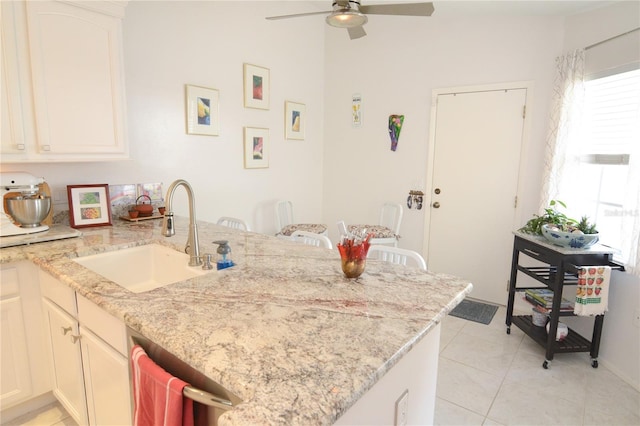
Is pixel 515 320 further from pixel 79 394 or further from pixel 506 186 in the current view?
pixel 79 394

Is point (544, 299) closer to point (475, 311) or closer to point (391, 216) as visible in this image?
point (475, 311)

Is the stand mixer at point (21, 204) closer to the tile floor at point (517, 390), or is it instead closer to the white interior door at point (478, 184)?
the tile floor at point (517, 390)

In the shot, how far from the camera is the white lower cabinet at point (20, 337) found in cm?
183

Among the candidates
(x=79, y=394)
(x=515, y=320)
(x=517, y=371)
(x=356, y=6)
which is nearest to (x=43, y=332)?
(x=79, y=394)

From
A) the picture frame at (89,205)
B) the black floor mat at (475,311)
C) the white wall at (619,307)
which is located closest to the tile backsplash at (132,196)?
the picture frame at (89,205)

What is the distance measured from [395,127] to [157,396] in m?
3.59

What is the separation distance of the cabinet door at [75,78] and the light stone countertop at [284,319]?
2.22 feet

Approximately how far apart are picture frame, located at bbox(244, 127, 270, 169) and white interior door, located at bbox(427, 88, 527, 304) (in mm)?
1773

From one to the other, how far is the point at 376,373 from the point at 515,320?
104 inches

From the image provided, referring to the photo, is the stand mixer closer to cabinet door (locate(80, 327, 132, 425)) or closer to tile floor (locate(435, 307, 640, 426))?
cabinet door (locate(80, 327, 132, 425))

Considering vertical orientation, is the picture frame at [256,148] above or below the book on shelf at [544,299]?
above

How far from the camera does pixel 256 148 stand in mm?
3656

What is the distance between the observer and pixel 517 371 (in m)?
2.54

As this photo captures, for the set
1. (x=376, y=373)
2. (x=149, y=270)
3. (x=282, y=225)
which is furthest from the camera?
(x=282, y=225)
